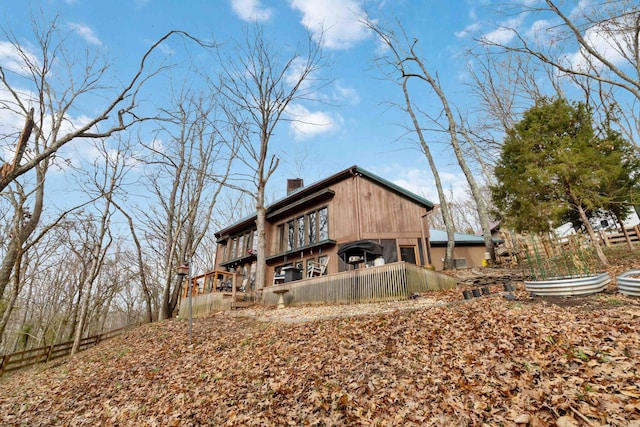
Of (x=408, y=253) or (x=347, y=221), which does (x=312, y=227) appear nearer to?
(x=347, y=221)

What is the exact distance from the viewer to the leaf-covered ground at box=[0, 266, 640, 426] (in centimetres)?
343

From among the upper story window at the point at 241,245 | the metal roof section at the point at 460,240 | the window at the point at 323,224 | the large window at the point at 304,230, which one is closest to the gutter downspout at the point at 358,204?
the large window at the point at 304,230

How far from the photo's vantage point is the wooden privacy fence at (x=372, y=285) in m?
10.5

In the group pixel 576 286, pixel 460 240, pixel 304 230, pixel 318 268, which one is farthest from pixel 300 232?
pixel 576 286

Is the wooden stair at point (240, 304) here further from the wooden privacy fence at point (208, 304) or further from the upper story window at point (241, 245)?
the upper story window at point (241, 245)

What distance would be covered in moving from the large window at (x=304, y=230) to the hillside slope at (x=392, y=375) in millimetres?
9296

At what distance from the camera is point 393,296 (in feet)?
34.2

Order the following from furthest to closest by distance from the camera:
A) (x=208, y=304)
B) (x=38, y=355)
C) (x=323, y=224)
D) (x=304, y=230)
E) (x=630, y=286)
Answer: (x=304, y=230)
(x=323, y=224)
(x=208, y=304)
(x=38, y=355)
(x=630, y=286)

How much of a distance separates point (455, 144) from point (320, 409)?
680 inches

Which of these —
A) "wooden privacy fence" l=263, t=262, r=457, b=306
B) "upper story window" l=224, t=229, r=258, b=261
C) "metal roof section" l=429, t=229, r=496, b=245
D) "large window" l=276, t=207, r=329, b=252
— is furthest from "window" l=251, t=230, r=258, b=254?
"metal roof section" l=429, t=229, r=496, b=245

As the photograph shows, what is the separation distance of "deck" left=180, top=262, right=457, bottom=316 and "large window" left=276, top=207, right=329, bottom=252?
14.6 ft

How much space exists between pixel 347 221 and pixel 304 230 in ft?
11.7

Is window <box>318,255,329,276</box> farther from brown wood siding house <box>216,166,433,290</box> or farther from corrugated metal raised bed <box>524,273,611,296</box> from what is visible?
corrugated metal raised bed <box>524,273,611,296</box>

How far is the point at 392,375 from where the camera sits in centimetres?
465
